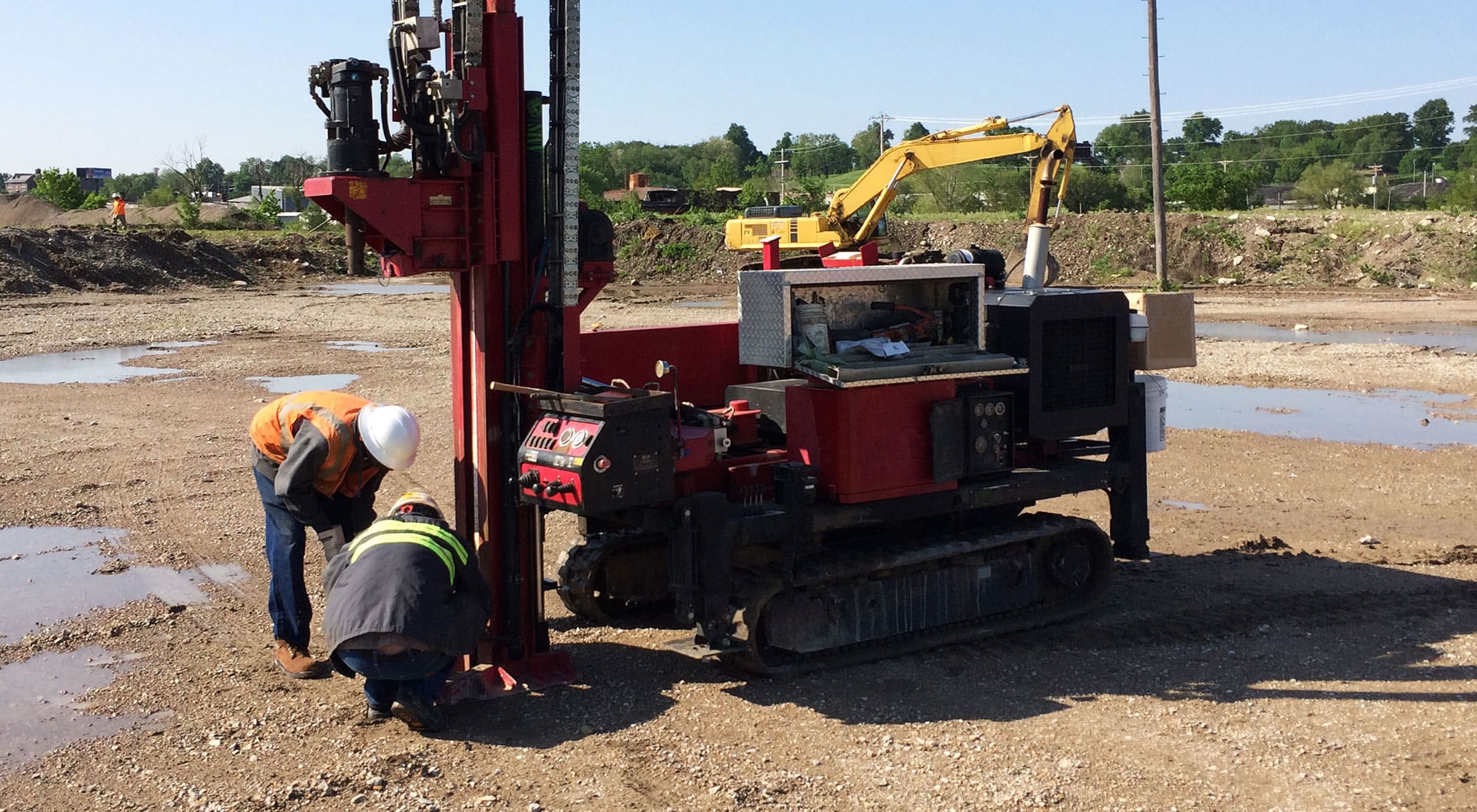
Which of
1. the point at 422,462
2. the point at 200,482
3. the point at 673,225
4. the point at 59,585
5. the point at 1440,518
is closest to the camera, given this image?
the point at 59,585

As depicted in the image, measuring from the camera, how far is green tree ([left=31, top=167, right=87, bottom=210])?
5831 cm

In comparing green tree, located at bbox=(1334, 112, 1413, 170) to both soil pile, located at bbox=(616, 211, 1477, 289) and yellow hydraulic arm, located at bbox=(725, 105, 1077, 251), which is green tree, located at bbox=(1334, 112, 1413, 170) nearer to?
soil pile, located at bbox=(616, 211, 1477, 289)

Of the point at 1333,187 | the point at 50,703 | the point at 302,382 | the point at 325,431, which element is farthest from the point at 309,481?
the point at 1333,187

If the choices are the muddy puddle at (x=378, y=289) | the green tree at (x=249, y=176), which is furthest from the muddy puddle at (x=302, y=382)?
the green tree at (x=249, y=176)

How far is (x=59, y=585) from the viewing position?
8570 millimetres

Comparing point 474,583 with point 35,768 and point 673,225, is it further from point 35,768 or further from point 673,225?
point 673,225

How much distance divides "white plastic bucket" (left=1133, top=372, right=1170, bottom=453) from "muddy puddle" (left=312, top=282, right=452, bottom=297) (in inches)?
1058

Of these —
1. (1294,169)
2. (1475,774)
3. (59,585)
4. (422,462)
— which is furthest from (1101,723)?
(1294,169)

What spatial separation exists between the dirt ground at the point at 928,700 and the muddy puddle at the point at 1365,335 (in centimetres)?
1078

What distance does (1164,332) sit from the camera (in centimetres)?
837

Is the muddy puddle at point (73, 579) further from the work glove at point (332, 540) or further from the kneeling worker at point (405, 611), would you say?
the kneeling worker at point (405, 611)

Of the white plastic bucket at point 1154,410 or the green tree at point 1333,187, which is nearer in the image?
the white plastic bucket at point 1154,410

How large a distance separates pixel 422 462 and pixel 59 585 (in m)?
4.05

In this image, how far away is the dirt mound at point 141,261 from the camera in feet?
110
